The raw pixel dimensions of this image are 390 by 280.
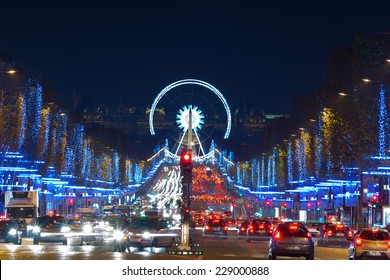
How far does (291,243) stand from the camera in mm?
47969

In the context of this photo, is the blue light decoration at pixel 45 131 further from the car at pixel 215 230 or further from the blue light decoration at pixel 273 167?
the blue light decoration at pixel 273 167

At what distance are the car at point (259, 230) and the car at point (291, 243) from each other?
1361 inches

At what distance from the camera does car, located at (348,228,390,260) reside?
152ft

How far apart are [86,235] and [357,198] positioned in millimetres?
44851

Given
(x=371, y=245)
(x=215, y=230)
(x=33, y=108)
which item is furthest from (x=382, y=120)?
(x=33, y=108)

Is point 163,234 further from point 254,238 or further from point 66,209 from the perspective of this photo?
point 66,209

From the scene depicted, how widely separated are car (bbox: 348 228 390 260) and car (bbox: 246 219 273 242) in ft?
119

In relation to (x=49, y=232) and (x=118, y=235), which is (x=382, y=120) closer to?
(x=49, y=232)

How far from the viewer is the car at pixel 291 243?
157 ft

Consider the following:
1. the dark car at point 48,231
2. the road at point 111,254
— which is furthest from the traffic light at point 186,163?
the dark car at point 48,231

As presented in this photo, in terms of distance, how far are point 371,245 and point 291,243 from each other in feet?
12.4
